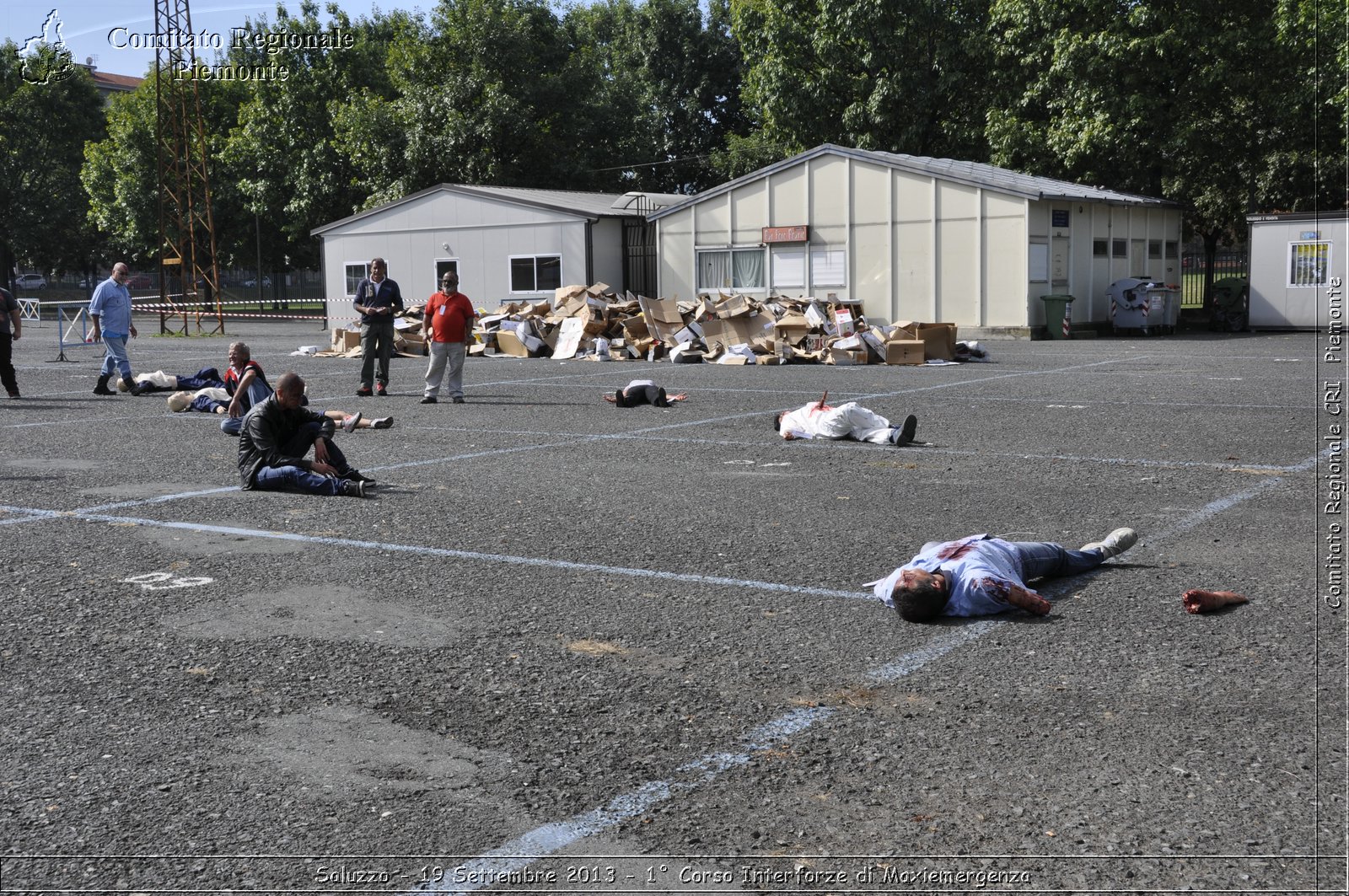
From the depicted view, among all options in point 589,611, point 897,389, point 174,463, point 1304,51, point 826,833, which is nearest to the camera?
point 826,833

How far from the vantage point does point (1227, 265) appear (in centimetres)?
3828

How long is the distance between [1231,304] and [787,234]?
11.2 metres

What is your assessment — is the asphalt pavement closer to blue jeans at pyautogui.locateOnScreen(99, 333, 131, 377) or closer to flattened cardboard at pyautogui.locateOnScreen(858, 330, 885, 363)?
blue jeans at pyautogui.locateOnScreen(99, 333, 131, 377)

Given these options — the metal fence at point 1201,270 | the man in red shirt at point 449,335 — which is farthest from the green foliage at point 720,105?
the man in red shirt at point 449,335

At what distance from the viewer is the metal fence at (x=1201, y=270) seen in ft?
124

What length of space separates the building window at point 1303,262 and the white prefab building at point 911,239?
4.09 m

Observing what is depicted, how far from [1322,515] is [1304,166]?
32272 mm

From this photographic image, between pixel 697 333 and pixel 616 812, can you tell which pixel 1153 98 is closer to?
pixel 697 333

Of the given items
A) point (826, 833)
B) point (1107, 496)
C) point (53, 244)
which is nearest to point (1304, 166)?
point (1107, 496)

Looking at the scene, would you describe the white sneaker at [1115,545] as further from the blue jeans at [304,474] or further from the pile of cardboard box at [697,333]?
the pile of cardboard box at [697,333]

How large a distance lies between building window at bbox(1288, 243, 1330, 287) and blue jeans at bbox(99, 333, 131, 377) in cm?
2543

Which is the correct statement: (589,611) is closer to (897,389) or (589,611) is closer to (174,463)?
(174,463)

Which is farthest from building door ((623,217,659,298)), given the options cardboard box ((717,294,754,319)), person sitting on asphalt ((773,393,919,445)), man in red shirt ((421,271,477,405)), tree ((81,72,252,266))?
tree ((81,72,252,266))

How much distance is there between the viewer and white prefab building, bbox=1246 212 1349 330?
3017 centimetres
